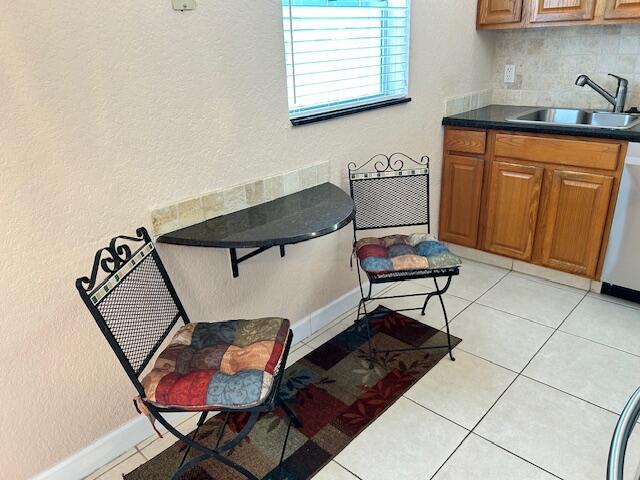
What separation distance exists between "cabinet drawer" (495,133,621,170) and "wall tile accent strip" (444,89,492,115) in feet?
1.19

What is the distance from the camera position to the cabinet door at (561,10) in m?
2.48

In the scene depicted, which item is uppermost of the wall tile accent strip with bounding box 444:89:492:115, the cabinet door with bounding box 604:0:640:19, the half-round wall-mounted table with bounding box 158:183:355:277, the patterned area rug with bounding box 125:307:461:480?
the cabinet door with bounding box 604:0:640:19

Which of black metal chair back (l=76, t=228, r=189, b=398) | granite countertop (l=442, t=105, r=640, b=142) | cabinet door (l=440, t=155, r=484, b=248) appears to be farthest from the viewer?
cabinet door (l=440, t=155, r=484, b=248)

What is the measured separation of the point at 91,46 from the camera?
1342 mm

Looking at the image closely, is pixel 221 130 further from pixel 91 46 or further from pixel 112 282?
pixel 112 282

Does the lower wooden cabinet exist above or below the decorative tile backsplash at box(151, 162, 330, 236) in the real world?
below

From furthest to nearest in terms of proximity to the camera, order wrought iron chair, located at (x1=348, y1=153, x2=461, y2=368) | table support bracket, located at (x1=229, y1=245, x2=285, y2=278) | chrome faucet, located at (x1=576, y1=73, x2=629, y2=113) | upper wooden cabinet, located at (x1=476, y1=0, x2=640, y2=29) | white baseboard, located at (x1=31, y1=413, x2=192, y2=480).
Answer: chrome faucet, located at (x1=576, y1=73, x2=629, y2=113)
upper wooden cabinet, located at (x1=476, y1=0, x2=640, y2=29)
wrought iron chair, located at (x1=348, y1=153, x2=461, y2=368)
table support bracket, located at (x1=229, y1=245, x2=285, y2=278)
white baseboard, located at (x1=31, y1=413, x2=192, y2=480)

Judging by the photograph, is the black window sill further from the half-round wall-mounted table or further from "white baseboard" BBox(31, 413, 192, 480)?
"white baseboard" BBox(31, 413, 192, 480)

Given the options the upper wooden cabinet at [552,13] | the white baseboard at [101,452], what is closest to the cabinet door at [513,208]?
the upper wooden cabinet at [552,13]

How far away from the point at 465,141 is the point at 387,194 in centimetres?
78

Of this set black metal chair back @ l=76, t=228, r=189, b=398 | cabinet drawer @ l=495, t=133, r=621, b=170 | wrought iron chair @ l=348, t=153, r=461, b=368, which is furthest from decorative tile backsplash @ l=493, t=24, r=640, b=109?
black metal chair back @ l=76, t=228, r=189, b=398

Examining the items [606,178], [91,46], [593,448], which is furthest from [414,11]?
[593,448]

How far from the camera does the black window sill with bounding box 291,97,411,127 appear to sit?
2.01 meters

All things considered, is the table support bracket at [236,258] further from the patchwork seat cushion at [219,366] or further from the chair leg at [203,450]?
the chair leg at [203,450]
